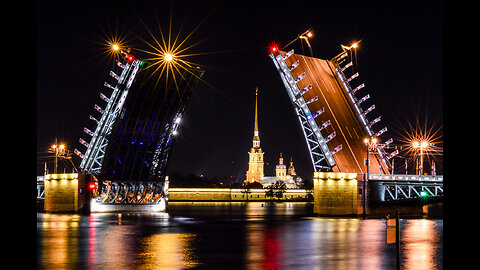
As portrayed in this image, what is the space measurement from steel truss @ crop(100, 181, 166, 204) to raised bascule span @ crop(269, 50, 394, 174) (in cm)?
1860

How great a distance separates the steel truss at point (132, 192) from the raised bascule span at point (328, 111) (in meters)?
18.6

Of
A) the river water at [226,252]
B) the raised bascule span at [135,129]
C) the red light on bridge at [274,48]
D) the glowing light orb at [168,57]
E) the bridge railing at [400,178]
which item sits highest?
the red light on bridge at [274,48]

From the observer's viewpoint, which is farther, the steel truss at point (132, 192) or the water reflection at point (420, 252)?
the steel truss at point (132, 192)

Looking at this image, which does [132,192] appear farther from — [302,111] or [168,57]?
[302,111]

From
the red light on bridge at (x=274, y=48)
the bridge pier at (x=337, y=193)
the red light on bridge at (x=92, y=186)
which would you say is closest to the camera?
the red light on bridge at (x=274, y=48)

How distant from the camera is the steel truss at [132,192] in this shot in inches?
2381

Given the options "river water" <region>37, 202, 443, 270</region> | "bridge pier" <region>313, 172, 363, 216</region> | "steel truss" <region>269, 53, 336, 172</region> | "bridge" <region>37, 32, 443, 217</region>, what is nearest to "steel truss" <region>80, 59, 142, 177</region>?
"bridge" <region>37, 32, 443, 217</region>

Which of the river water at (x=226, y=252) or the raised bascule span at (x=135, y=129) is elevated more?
the raised bascule span at (x=135, y=129)

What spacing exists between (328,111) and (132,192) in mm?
24231

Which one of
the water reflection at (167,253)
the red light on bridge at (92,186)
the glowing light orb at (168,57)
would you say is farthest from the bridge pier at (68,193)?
the water reflection at (167,253)

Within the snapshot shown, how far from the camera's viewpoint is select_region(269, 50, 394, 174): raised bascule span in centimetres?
5159

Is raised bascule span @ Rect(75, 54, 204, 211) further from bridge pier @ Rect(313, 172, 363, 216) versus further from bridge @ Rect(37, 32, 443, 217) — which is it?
bridge pier @ Rect(313, 172, 363, 216)

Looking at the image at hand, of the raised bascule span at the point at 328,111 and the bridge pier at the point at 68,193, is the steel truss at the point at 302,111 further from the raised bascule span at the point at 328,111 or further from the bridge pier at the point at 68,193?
the bridge pier at the point at 68,193

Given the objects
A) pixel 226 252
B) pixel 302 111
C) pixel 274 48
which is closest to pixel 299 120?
pixel 302 111
